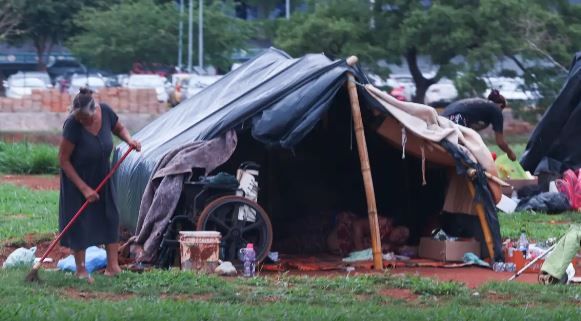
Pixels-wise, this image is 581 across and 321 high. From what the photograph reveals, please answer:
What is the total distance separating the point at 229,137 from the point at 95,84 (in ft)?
118

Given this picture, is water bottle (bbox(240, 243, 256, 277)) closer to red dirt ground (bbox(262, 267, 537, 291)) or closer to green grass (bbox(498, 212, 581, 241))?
red dirt ground (bbox(262, 267, 537, 291))

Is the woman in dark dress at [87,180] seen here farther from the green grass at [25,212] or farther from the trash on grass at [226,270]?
the green grass at [25,212]

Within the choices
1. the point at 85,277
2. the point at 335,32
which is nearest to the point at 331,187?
the point at 85,277

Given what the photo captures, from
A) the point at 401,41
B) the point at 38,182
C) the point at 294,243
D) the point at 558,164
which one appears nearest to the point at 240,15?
the point at 401,41

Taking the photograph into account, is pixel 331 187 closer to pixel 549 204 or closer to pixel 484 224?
pixel 484 224

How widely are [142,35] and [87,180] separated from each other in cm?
3658

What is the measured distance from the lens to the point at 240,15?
2352 inches

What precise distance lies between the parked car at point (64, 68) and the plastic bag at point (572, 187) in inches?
1583

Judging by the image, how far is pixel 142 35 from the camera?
45875 mm

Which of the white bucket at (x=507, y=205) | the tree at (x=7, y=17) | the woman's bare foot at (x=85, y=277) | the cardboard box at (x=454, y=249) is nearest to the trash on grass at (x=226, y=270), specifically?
the woman's bare foot at (x=85, y=277)

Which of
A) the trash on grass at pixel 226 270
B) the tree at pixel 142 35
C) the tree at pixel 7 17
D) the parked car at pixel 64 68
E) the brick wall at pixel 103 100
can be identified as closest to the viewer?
the trash on grass at pixel 226 270

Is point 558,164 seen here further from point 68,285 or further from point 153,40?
point 153,40

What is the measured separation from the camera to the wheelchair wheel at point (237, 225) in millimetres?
10953

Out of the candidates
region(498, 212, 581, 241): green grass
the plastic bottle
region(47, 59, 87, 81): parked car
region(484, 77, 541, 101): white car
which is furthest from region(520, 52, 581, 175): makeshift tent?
region(47, 59, 87, 81): parked car
